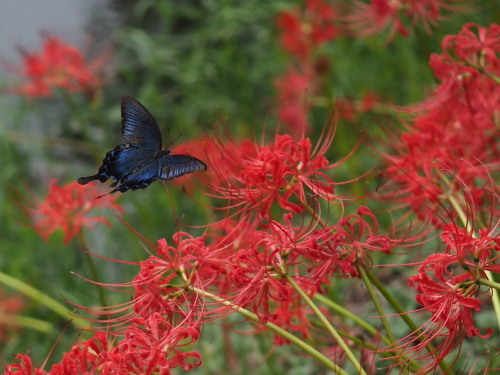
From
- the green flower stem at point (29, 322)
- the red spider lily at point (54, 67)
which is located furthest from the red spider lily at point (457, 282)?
the red spider lily at point (54, 67)

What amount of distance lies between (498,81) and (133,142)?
819 mm

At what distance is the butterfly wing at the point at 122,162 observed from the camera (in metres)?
1.64

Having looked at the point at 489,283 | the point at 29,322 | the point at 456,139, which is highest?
the point at 489,283

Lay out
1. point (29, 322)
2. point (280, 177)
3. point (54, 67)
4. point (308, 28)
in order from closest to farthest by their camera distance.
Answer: point (280, 177) → point (29, 322) → point (54, 67) → point (308, 28)

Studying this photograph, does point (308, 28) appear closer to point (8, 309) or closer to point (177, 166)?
point (8, 309)

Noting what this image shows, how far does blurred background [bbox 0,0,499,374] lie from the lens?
331 centimetres

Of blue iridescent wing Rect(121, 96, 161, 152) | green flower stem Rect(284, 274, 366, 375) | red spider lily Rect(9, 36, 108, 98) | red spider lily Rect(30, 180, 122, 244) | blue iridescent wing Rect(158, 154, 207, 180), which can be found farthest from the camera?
red spider lily Rect(9, 36, 108, 98)

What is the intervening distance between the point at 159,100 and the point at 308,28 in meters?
0.86

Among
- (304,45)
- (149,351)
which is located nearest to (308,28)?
(304,45)

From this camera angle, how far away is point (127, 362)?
1201mm

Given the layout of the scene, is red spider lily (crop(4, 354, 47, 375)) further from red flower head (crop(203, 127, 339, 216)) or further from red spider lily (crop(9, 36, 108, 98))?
red spider lily (crop(9, 36, 108, 98))

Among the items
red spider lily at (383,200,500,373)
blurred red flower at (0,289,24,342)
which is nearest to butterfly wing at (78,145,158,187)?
red spider lily at (383,200,500,373)

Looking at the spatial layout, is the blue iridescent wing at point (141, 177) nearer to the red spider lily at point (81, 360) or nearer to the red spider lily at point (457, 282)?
the red spider lily at point (81, 360)

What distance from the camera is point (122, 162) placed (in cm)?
168
